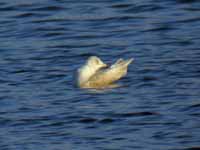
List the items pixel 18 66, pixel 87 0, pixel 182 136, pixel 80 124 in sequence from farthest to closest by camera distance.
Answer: pixel 87 0, pixel 18 66, pixel 80 124, pixel 182 136

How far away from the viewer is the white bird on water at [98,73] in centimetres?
1438

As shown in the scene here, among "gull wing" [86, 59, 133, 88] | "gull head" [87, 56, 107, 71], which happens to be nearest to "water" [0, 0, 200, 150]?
"gull wing" [86, 59, 133, 88]

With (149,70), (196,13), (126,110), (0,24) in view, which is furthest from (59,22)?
(126,110)

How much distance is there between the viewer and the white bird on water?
1438 centimetres

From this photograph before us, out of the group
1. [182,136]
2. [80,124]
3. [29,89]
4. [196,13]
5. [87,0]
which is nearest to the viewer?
[182,136]

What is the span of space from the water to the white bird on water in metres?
0.16

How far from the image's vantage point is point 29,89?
46.6 feet

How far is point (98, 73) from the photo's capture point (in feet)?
47.8

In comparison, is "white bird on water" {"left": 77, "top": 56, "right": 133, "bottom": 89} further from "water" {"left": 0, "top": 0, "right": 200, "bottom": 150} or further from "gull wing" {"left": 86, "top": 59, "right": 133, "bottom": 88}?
"water" {"left": 0, "top": 0, "right": 200, "bottom": 150}

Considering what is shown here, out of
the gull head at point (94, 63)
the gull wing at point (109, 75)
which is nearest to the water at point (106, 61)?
the gull wing at point (109, 75)

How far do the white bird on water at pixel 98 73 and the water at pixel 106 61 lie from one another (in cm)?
16

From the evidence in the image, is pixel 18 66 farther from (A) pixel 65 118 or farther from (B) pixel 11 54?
(A) pixel 65 118

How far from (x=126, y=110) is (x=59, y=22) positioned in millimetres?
5431

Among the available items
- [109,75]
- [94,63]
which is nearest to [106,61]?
[94,63]
